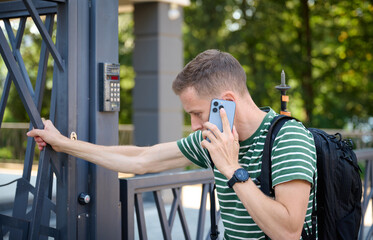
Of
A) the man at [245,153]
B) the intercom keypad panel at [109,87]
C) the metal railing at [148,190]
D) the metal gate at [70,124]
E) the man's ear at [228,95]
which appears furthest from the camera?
the metal railing at [148,190]

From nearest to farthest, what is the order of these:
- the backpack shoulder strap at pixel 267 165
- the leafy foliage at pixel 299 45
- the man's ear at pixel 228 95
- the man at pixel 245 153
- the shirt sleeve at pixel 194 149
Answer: the man at pixel 245 153, the backpack shoulder strap at pixel 267 165, the man's ear at pixel 228 95, the shirt sleeve at pixel 194 149, the leafy foliage at pixel 299 45

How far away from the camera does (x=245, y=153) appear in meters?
2.21

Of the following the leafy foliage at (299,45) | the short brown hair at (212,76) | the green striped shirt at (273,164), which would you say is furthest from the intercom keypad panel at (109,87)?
the leafy foliage at (299,45)

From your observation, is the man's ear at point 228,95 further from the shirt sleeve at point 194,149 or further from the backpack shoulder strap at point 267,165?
the shirt sleeve at point 194,149

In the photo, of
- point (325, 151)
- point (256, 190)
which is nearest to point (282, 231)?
point (256, 190)

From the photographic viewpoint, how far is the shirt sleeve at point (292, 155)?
6.47 feet

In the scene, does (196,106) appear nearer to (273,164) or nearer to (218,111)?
(218,111)

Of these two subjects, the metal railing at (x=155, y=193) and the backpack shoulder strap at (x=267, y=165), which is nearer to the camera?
the backpack shoulder strap at (x=267, y=165)

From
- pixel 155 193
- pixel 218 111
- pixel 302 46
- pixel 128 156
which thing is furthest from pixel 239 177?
pixel 302 46

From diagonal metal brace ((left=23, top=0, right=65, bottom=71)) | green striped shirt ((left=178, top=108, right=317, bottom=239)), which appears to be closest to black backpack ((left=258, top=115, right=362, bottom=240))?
green striped shirt ((left=178, top=108, right=317, bottom=239))

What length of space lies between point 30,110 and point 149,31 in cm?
573

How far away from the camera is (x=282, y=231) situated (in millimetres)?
1951

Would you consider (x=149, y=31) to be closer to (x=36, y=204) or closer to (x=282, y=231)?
(x=36, y=204)

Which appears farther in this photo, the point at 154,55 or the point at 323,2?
the point at 323,2
